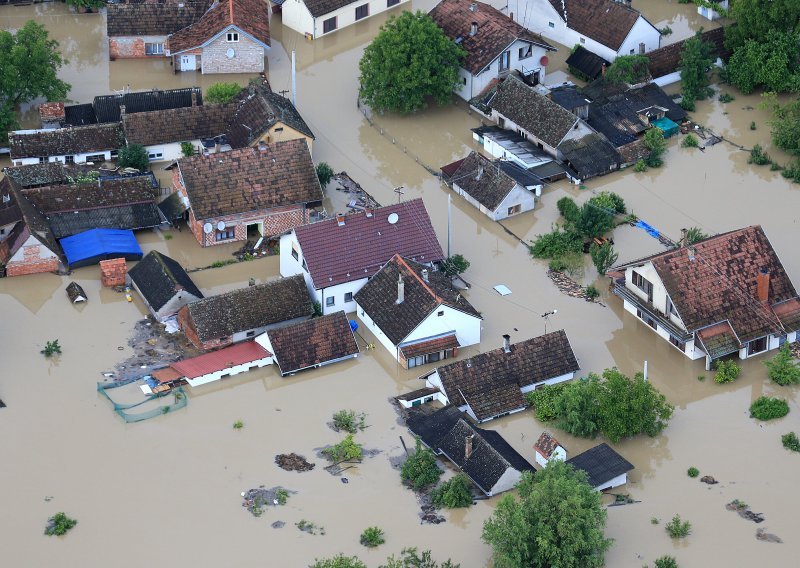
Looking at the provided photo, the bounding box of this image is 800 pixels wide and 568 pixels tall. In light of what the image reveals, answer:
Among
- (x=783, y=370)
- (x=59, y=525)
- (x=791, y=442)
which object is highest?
(x=783, y=370)

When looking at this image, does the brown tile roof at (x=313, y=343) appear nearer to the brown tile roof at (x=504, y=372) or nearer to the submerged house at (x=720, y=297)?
the brown tile roof at (x=504, y=372)

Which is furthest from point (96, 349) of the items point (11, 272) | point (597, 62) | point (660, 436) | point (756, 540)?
point (597, 62)

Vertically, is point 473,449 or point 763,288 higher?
point 763,288

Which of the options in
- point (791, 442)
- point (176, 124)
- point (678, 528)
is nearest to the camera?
point (678, 528)

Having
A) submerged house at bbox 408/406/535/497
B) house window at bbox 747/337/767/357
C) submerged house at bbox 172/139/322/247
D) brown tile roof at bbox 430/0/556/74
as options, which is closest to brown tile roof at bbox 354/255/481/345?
submerged house at bbox 408/406/535/497

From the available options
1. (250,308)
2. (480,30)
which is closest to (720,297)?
(250,308)

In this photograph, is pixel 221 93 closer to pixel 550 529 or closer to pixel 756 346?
pixel 756 346

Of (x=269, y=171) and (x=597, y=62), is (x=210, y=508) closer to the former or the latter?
(x=269, y=171)

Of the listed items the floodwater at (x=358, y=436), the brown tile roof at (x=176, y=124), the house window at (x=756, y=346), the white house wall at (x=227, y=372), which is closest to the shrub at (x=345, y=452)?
the floodwater at (x=358, y=436)
